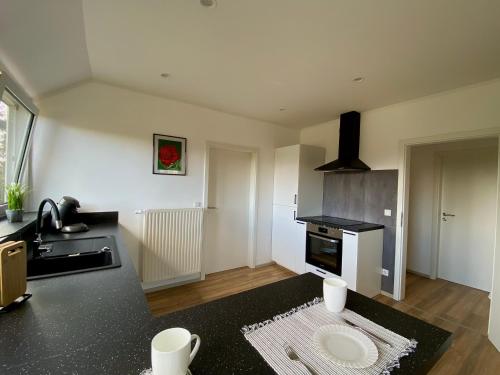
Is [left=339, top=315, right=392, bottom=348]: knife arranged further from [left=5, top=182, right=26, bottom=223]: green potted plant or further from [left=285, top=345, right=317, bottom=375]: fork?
[left=5, top=182, right=26, bottom=223]: green potted plant

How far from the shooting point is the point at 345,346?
0.70 m

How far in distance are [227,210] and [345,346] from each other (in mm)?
2884

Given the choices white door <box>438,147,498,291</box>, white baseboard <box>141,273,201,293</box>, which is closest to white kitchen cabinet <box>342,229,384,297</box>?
white door <box>438,147,498,291</box>

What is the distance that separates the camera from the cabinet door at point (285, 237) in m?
3.44

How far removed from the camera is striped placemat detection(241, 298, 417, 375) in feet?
1.99

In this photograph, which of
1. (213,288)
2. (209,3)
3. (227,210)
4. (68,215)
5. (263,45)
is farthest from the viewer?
(227,210)

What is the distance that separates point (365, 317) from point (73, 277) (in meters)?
1.37

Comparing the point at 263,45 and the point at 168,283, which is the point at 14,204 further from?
the point at 263,45

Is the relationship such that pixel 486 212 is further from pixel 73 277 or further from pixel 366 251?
pixel 73 277

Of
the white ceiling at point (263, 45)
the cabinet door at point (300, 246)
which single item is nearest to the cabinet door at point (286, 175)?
the cabinet door at point (300, 246)

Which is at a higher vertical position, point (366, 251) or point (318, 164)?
point (318, 164)

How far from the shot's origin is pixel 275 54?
5.92 ft

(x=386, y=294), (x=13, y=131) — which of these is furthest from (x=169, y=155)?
(x=386, y=294)

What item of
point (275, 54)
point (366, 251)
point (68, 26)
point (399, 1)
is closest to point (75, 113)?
point (68, 26)
